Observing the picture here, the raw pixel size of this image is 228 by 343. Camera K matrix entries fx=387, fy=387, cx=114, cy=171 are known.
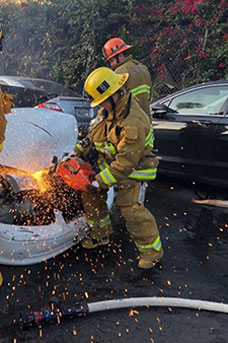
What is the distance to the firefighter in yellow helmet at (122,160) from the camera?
3191 mm

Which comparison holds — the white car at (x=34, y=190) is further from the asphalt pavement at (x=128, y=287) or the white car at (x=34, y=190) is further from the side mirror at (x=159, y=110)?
the side mirror at (x=159, y=110)

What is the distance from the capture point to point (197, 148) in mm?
5227

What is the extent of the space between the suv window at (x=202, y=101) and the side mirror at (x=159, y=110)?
145mm

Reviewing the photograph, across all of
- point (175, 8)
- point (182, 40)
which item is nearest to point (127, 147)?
point (182, 40)

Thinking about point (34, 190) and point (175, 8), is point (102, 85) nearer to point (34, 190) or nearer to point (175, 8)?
point (34, 190)

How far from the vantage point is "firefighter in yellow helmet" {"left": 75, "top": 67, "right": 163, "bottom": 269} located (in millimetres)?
3191

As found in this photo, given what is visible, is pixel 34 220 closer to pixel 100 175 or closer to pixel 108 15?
pixel 100 175

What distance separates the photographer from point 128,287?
127 inches

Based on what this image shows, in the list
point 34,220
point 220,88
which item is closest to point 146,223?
point 34,220

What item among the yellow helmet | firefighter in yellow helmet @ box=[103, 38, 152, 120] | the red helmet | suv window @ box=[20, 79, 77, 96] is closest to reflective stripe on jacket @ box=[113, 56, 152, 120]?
firefighter in yellow helmet @ box=[103, 38, 152, 120]

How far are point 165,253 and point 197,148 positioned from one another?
6.16ft

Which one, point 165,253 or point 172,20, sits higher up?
point 172,20

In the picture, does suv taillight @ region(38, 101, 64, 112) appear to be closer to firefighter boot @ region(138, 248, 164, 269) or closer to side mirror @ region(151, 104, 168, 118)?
side mirror @ region(151, 104, 168, 118)

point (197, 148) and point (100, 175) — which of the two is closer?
point (100, 175)
